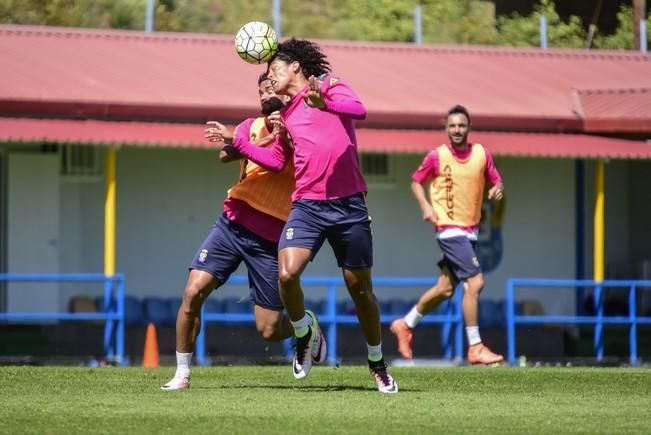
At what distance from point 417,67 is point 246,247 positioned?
1088 cm

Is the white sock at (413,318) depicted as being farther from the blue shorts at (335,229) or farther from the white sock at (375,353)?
the blue shorts at (335,229)

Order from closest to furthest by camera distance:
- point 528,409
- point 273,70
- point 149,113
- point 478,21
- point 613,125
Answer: point 528,409, point 273,70, point 149,113, point 613,125, point 478,21

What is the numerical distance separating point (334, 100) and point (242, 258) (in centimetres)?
149

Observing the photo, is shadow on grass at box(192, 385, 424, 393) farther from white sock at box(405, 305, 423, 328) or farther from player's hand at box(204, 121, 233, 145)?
white sock at box(405, 305, 423, 328)

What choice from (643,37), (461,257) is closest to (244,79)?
(461,257)

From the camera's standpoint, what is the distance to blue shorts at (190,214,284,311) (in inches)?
408

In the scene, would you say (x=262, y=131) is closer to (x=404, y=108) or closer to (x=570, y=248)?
(x=404, y=108)

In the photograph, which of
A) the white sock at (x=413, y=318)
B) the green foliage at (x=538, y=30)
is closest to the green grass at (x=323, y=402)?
the white sock at (x=413, y=318)

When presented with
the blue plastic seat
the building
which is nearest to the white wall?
the building

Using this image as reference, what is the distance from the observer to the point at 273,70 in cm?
1007

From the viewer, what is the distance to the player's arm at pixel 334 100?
935cm

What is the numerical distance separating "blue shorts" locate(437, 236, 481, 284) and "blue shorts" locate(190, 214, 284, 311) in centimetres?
365


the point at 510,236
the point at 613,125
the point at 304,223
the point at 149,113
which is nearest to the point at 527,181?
the point at 510,236

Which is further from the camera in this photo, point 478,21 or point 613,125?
point 478,21
